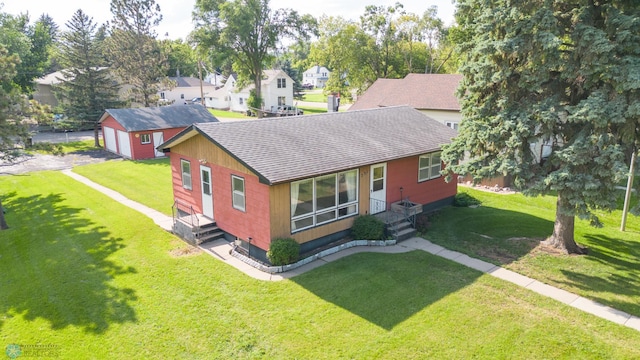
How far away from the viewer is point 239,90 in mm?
57844

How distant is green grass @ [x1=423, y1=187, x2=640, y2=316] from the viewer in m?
11.8

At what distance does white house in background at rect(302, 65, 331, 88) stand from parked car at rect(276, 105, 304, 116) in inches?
2685

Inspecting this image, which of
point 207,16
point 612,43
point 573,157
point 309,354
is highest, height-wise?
point 207,16

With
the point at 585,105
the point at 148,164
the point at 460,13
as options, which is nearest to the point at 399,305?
the point at 585,105

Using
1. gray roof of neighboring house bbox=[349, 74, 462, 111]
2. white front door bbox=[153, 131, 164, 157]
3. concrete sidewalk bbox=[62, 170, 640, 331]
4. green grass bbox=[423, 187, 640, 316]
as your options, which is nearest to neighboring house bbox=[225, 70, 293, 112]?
gray roof of neighboring house bbox=[349, 74, 462, 111]

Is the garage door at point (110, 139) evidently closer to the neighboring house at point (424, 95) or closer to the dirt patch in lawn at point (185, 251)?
the neighboring house at point (424, 95)

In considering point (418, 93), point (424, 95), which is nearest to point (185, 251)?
point (424, 95)

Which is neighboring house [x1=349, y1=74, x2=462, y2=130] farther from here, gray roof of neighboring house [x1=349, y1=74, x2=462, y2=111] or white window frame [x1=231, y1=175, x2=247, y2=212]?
white window frame [x1=231, y1=175, x2=247, y2=212]

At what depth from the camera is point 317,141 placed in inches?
602

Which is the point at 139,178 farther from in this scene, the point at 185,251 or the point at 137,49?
the point at 137,49

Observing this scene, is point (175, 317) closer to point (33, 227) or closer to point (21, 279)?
point (21, 279)

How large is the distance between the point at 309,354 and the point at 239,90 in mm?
52732

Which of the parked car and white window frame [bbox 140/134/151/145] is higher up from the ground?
the parked car

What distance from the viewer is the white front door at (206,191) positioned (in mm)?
15344
